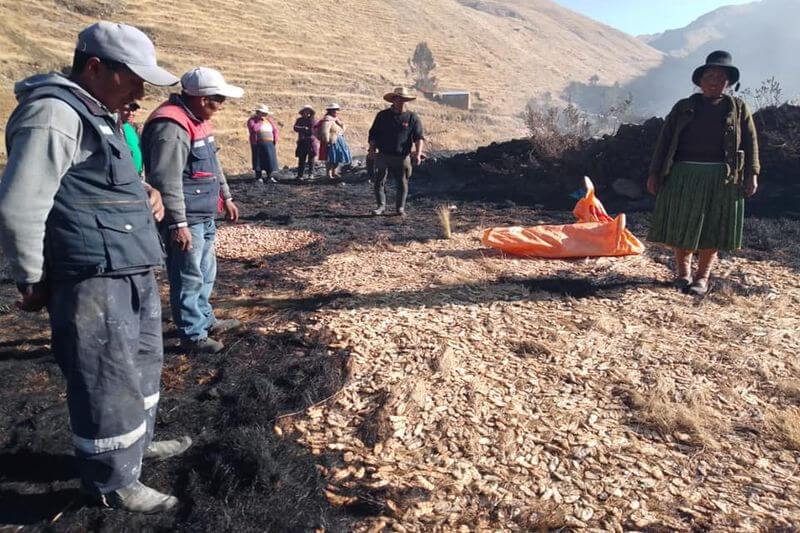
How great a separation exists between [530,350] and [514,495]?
1348 mm

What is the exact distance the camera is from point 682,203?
13.6ft

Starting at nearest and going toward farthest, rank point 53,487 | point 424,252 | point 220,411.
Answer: point 53,487 → point 220,411 → point 424,252

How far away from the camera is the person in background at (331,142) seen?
424 inches

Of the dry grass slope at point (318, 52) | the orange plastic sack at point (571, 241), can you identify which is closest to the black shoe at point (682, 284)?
the orange plastic sack at point (571, 241)

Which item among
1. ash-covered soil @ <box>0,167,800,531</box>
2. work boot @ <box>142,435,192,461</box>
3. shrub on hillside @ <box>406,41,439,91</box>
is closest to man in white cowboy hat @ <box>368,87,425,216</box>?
ash-covered soil @ <box>0,167,800,531</box>

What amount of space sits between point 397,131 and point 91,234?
5420mm

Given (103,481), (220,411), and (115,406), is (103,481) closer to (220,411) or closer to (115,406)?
(115,406)

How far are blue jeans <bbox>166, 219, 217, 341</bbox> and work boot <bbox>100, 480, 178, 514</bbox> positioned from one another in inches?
51.3

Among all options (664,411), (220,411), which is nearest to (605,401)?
(664,411)

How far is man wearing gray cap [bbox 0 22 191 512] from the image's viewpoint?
158cm

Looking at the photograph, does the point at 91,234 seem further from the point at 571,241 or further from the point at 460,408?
the point at 571,241

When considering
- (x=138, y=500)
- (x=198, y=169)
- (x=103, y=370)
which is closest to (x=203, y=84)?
(x=198, y=169)

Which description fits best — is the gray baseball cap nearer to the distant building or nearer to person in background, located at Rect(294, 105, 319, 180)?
person in background, located at Rect(294, 105, 319, 180)

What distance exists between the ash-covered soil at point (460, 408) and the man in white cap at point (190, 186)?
1.05 ft
